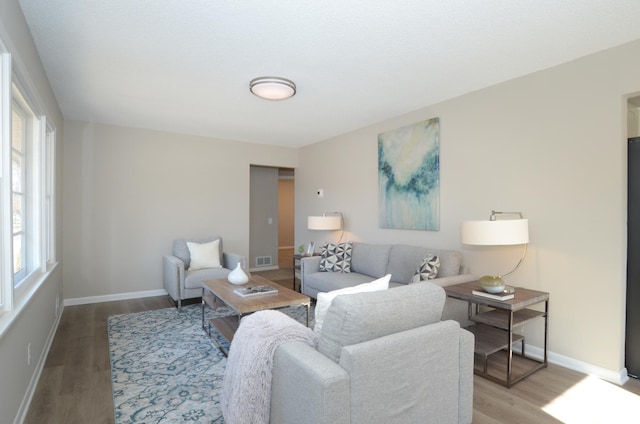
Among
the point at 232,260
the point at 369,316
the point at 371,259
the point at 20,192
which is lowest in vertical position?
the point at 232,260

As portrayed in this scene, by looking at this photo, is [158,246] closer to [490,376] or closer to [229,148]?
[229,148]

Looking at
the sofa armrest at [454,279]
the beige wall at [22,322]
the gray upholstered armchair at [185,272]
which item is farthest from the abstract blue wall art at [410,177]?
the beige wall at [22,322]

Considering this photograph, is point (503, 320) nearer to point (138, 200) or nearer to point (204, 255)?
point (204, 255)

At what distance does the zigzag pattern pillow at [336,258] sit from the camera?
180 inches

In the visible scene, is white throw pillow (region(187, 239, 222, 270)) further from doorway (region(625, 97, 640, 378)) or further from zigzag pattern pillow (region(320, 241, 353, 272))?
doorway (region(625, 97, 640, 378))

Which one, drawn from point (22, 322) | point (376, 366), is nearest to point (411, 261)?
point (376, 366)

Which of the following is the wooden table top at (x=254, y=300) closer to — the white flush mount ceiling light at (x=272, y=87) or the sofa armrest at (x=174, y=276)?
the sofa armrest at (x=174, y=276)

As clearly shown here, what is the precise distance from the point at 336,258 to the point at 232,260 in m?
1.57

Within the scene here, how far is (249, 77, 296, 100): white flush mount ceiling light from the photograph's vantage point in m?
3.17

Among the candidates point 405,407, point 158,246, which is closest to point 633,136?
point 405,407

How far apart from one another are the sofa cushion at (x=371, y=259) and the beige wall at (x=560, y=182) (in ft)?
2.23

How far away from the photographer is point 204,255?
4875 mm

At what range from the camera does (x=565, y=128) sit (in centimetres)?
288

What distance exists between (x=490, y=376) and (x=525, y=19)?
100 inches
